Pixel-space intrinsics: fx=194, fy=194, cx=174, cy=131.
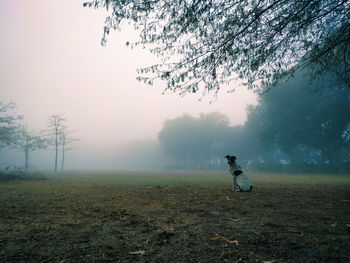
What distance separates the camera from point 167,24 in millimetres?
5750

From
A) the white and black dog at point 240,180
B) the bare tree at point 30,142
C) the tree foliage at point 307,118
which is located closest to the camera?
the white and black dog at point 240,180

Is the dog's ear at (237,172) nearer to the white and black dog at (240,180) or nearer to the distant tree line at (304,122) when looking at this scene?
the white and black dog at (240,180)

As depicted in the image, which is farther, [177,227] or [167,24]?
[167,24]

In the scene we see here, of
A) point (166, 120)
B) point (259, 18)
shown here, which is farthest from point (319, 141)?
point (166, 120)

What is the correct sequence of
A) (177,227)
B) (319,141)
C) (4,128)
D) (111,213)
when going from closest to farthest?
(177,227)
(111,213)
(4,128)
(319,141)

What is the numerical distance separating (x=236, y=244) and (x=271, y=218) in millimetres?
1738

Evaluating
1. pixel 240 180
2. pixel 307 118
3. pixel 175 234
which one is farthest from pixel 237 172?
pixel 307 118

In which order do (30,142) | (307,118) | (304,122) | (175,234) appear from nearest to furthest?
1. (175,234)
2. (307,118)
3. (304,122)
4. (30,142)

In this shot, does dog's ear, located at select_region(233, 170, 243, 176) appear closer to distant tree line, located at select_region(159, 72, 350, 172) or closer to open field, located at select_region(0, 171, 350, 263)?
open field, located at select_region(0, 171, 350, 263)

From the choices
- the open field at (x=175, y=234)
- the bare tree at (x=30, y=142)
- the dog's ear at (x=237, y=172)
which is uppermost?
the bare tree at (x=30, y=142)

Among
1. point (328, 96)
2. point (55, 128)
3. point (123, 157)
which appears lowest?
point (123, 157)

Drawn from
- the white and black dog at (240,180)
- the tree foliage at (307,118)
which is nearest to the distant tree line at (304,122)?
the tree foliage at (307,118)

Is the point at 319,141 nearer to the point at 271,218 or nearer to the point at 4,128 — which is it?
the point at 271,218

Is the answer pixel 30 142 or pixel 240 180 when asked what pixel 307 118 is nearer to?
pixel 240 180
